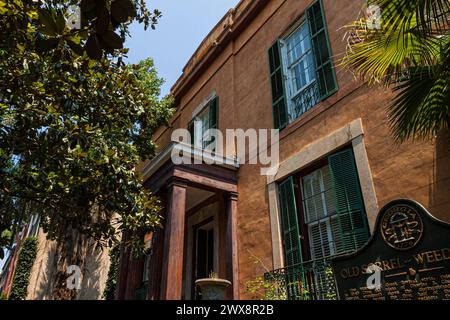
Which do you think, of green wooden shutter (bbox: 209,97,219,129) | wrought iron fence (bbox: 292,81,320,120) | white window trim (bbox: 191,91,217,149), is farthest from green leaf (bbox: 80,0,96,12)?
white window trim (bbox: 191,91,217,149)

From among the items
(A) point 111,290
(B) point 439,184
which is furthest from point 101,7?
(A) point 111,290

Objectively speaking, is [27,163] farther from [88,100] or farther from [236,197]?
[236,197]

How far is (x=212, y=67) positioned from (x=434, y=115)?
8.25 m

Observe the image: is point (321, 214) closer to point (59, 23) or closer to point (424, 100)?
point (424, 100)

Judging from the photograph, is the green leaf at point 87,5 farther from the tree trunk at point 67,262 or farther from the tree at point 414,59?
the tree trunk at point 67,262

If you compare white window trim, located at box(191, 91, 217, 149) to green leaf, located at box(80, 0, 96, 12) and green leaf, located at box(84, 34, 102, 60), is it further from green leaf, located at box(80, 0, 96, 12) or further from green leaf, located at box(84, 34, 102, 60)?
green leaf, located at box(80, 0, 96, 12)

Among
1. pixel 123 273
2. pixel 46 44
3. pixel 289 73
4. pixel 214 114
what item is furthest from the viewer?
pixel 214 114

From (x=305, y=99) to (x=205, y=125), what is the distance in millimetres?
4450

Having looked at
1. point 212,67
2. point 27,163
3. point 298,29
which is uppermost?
point 212,67

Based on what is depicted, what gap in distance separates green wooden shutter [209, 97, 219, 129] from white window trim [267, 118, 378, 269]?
10.4 ft

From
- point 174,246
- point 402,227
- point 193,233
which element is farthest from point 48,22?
point 193,233

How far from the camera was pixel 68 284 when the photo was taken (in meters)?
10.4

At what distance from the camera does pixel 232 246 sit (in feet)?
24.1

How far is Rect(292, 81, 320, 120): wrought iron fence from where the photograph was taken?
6.77m
